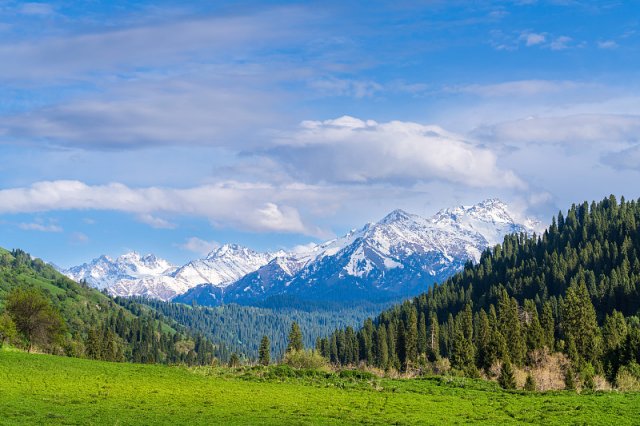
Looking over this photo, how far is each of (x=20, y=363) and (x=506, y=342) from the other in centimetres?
11418

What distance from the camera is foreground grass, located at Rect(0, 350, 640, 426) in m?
56.0

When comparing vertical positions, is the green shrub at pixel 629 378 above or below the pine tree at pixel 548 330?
below

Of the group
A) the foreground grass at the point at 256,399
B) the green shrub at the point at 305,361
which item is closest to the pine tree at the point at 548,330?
the green shrub at the point at 305,361

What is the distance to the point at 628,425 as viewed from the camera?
5506 cm

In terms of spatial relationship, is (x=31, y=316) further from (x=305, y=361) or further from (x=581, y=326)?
(x=581, y=326)

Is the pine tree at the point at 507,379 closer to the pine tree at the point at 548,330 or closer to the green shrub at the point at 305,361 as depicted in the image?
the green shrub at the point at 305,361

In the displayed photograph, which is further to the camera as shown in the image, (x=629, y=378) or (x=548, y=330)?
(x=548, y=330)

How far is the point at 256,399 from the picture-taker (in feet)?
225

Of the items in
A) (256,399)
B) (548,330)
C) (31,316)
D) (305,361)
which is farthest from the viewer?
(548,330)

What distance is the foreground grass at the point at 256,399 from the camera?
2203 inches

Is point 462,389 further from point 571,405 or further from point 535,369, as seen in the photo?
point 535,369

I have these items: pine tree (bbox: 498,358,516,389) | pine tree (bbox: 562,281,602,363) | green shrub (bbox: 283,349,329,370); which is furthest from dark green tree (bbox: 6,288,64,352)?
pine tree (bbox: 562,281,602,363)

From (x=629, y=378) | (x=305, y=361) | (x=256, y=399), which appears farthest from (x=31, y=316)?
(x=629, y=378)

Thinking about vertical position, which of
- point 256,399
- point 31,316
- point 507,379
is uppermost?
point 31,316
